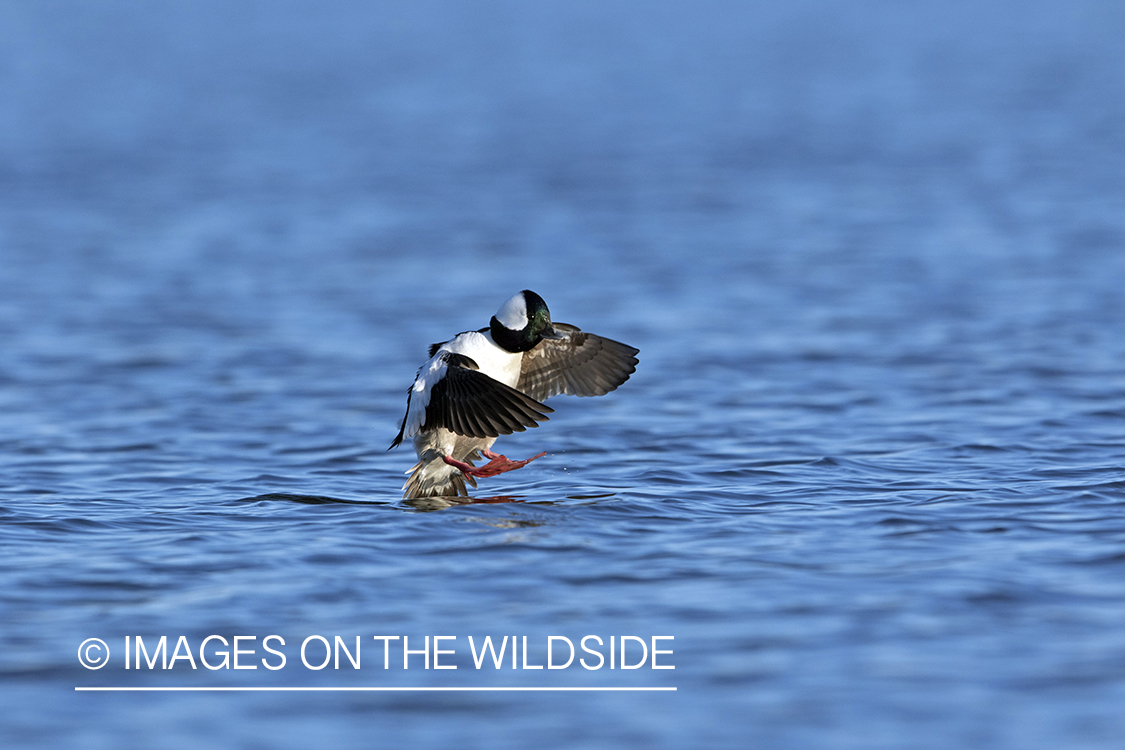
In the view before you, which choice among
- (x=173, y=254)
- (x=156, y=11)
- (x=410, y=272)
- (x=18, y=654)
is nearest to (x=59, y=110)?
(x=173, y=254)

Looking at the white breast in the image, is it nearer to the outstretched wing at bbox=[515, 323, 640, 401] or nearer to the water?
the outstretched wing at bbox=[515, 323, 640, 401]

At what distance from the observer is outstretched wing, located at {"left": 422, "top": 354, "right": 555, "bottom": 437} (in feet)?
27.7

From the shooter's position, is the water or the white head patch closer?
the water

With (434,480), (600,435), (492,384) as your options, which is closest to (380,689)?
(492,384)

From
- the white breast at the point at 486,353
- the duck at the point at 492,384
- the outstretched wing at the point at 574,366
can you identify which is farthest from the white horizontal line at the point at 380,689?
the outstretched wing at the point at 574,366

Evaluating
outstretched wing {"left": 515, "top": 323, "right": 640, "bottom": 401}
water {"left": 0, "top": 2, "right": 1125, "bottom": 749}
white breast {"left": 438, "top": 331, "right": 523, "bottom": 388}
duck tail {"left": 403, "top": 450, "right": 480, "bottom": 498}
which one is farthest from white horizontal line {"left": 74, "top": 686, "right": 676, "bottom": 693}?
outstretched wing {"left": 515, "top": 323, "right": 640, "bottom": 401}

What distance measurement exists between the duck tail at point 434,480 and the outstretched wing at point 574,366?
80cm

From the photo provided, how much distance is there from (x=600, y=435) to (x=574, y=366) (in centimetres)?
155

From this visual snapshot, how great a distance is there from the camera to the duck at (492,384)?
8.57 metres

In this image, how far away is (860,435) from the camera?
35.2 feet

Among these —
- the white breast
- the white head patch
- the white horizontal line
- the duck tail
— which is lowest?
the white horizontal line

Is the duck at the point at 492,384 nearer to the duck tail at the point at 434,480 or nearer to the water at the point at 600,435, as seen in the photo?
the duck tail at the point at 434,480

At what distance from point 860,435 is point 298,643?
557cm

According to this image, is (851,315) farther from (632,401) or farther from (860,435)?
(860,435)
